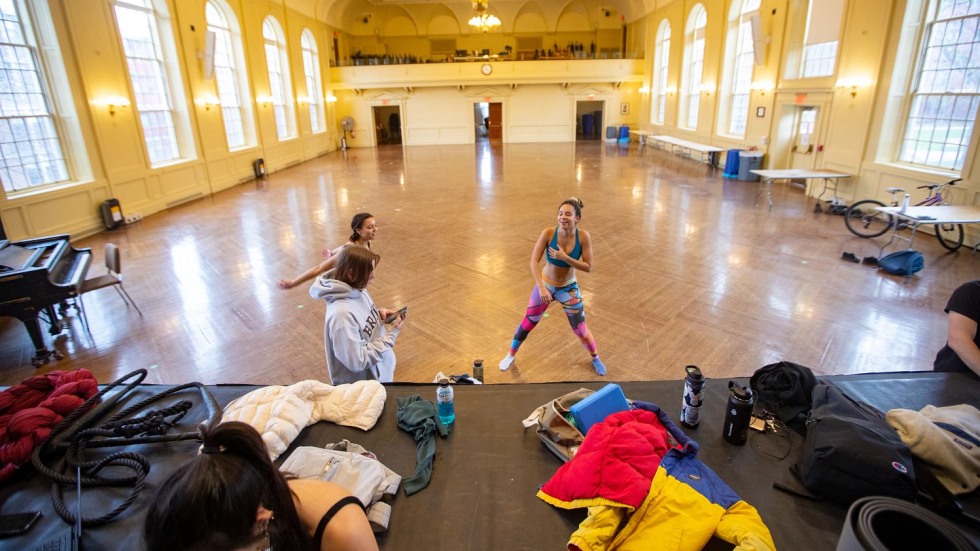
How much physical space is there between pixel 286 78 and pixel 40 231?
12260 mm

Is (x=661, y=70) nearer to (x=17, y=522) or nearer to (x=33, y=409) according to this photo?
(x=33, y=409)

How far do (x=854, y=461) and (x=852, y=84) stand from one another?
11.4m

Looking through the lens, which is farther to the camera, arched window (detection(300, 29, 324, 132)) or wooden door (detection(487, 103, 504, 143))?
wooden door (detection(487, 103, 504, 143))

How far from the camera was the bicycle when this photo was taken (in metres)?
7.97

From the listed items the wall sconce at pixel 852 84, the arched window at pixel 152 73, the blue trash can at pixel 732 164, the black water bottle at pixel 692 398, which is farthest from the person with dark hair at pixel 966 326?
the arched window at pixel 152 73

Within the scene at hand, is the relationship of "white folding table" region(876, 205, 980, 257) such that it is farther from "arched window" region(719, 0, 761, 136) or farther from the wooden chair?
the wooden chair

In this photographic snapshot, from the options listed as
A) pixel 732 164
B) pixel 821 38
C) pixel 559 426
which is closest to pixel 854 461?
pixel 559 426

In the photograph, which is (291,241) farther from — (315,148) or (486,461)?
(315,148)

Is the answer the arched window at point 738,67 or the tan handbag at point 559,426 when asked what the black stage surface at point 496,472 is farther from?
the arched window at point 738,67

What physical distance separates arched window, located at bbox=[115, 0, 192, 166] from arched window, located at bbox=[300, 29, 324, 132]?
8.91 meters

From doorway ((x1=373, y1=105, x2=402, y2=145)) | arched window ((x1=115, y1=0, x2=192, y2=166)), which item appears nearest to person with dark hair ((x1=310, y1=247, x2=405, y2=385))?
arched window ((x1=115, y1=0, x2=192, y2=166))

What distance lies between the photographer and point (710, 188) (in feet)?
41.7

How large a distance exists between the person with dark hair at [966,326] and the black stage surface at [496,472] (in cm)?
14

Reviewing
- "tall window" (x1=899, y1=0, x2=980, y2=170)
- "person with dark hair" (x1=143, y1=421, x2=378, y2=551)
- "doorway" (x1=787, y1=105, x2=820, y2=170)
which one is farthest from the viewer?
"doorway" (x1=787, y1=105, x2=820, y2=170)
